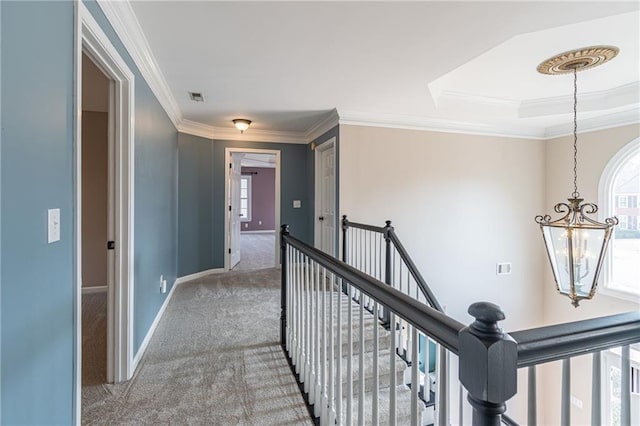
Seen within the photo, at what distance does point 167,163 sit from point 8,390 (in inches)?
112

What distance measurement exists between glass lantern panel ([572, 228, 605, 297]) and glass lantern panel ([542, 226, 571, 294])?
6 centimetres

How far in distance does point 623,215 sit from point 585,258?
2264 mm

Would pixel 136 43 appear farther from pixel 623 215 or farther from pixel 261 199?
pixel 261 199

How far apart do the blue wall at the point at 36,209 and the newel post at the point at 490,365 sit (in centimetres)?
127

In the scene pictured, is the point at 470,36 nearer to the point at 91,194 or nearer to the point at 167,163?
the point at 167,163

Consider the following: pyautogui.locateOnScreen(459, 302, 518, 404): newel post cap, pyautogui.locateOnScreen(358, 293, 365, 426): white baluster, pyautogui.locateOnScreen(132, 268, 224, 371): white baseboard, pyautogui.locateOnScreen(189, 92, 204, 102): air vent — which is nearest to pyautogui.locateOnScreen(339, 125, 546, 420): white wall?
pyautogui.locateOnScreen(189, 92, 204, 102): air vent

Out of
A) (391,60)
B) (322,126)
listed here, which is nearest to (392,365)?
(391,60)

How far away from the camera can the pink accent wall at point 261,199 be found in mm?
10844

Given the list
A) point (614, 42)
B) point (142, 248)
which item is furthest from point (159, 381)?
point (614, 42)

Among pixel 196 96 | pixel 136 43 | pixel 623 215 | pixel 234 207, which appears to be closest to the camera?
pixel 136 43

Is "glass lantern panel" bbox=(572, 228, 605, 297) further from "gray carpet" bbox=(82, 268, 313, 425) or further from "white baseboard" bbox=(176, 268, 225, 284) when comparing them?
"white baseboard" bbox=(176, 268, 225, 284)

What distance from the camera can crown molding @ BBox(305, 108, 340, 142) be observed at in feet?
12.7

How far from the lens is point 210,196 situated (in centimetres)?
478

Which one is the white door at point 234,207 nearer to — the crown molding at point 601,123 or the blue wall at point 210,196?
the blue wall at point 210,196
